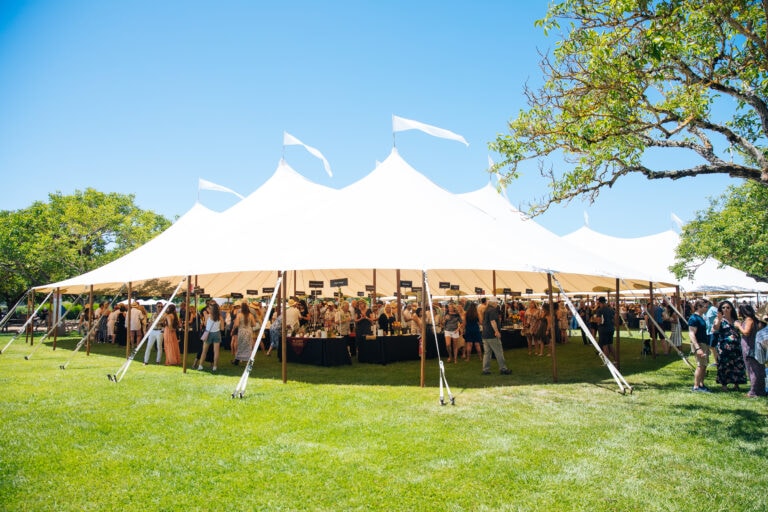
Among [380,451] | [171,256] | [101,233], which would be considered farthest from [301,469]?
[101,233]

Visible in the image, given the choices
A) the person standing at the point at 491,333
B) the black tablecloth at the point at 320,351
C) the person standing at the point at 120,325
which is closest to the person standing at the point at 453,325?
the person standing at the point at 491,333

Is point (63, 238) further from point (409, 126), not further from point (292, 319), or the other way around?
point (409, 126)

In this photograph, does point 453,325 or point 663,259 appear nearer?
point 453,325

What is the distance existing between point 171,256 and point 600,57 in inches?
451

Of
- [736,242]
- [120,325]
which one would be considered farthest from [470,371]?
[736,242]

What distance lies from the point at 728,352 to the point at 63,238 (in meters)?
32.3

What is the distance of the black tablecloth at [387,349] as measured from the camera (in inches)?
505

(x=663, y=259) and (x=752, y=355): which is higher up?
(x=663, y=259)

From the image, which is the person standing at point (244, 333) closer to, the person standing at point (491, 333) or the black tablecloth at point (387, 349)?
the black tablecloth at point (387, 349)

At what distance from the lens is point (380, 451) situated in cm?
529

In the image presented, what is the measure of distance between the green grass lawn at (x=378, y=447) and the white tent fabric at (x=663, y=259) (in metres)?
15.0

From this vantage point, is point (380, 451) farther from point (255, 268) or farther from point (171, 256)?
point (171, 256)

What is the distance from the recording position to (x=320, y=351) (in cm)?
1248

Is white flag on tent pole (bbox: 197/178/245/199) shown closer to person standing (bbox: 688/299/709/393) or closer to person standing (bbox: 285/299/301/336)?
person standing (bbox: 285/299/301/336)
